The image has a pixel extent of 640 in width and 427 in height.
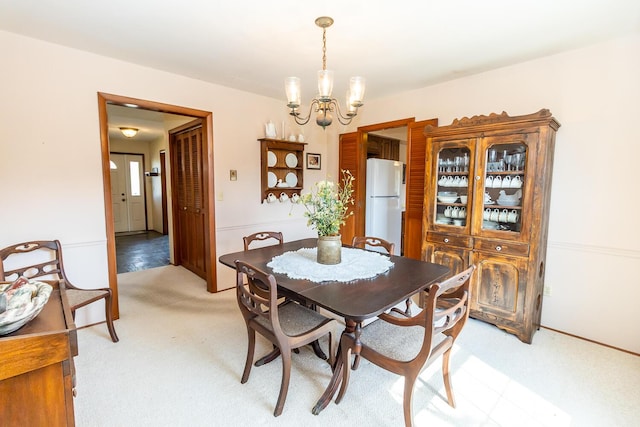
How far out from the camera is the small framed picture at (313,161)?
4.36m

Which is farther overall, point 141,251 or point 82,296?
point 141,251

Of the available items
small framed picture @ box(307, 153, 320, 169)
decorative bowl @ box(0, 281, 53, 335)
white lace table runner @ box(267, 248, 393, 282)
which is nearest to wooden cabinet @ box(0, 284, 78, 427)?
decorative bowl @ box(0, 281, 53, 335)

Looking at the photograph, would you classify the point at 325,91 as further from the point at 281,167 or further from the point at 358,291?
the point at 281,167

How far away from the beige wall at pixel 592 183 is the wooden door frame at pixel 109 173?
3062 mm

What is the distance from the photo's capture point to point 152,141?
7.73 m

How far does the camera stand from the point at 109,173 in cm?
281

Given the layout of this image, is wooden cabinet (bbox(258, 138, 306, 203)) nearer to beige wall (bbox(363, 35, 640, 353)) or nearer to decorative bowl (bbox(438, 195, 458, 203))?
decorative bowl (bbox(438, 195, 458, 203))

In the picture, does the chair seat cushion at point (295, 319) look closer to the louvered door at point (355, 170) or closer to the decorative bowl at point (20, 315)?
the decorative bowl at point (20, 315)

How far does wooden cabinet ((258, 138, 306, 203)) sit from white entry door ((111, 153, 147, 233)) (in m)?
5.36

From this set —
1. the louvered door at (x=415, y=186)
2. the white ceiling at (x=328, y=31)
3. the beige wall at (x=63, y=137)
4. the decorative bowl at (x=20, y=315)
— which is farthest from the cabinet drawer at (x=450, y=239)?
the decorative bowl at (x=20, y=315)

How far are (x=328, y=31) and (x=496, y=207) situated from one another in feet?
6.62

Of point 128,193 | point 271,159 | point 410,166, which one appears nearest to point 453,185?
point 410,166

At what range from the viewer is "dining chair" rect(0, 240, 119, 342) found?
234 cm

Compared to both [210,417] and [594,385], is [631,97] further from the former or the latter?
[210,417]
